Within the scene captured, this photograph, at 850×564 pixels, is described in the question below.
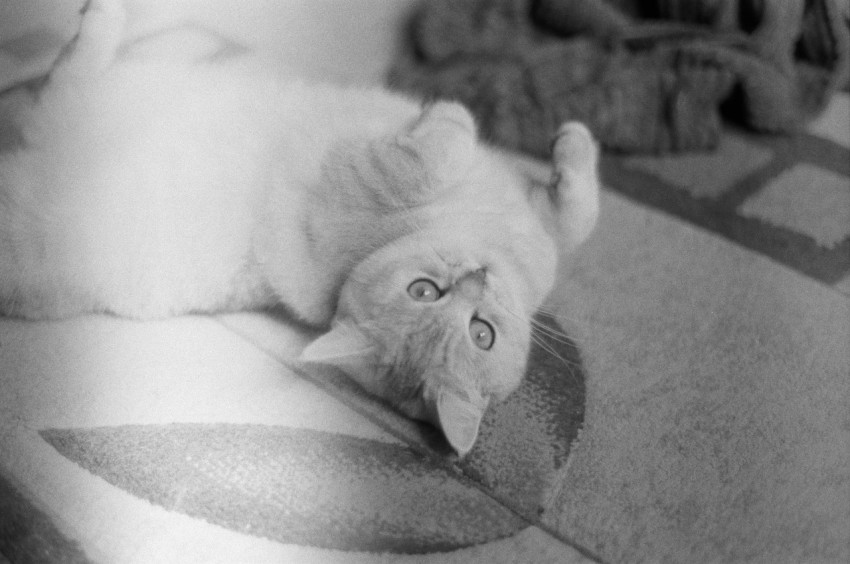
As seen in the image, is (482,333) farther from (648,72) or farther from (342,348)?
(648,72)

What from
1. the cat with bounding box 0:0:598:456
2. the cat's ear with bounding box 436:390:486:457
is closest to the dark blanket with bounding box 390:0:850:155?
the cat with bounding box 0:0:598:456

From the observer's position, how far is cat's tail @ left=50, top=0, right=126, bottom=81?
1214 mm

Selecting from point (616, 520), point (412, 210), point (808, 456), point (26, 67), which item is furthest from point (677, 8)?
point (26, 67)

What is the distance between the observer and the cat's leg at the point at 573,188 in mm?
1307

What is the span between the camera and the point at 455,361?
108cm

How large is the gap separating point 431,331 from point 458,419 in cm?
13

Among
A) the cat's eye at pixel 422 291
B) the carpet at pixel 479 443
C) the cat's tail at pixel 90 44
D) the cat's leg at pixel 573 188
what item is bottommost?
the carpet at pixel 479 443

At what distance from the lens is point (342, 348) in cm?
107

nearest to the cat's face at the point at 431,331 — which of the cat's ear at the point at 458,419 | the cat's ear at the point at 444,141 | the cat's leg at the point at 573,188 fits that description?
the cat's ear at the point at 458,419

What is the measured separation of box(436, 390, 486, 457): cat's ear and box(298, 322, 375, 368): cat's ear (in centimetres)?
13

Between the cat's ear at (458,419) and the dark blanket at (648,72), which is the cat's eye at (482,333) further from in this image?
the dark blanket at (648,72)

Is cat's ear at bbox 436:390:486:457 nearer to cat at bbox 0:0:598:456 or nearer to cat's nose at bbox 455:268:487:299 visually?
cat at bbox 0:0:598:456

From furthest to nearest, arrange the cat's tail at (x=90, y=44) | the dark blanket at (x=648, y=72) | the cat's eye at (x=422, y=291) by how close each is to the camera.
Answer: the dark blanket at (x=648, y=72)
the cat's tail at (x=90, y=44)
the cat's eye at (x=422, y=291)

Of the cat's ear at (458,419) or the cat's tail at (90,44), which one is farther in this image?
the cat's tail at (90,44)
